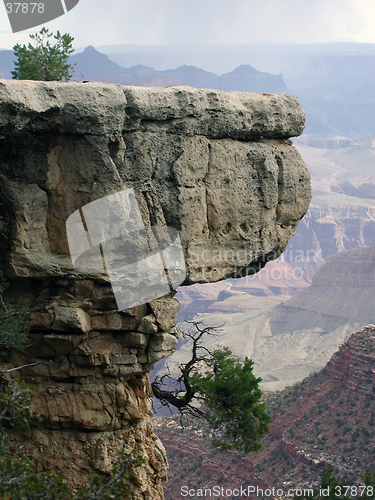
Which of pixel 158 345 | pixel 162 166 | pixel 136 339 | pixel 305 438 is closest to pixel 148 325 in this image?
pixel 136 339

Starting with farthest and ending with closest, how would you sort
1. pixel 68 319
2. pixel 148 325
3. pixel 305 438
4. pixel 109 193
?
pixel 305 438
pixel 148 325
pixel 68 319
pixel 109 193

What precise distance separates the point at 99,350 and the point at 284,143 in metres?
6.20

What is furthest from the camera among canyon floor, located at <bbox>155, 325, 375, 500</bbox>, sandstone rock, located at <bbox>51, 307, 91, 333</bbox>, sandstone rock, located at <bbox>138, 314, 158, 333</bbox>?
canyon floor, located at <bbox>155, 325, 375, 500</bbox>

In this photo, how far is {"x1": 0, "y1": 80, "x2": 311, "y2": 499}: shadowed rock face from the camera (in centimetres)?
994

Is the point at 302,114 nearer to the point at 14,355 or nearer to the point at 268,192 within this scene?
the point at 268,192

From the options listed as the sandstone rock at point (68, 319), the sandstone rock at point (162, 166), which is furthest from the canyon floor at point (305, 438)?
the sandstone rock at point (68, 319)

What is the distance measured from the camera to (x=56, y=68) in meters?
14.5

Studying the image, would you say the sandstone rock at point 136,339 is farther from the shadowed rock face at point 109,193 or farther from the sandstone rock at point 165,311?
the sandstone rock at point 165,311

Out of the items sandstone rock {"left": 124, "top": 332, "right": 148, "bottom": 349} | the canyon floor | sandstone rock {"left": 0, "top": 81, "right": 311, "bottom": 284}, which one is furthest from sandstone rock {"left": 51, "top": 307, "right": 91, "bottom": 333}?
the canyon floor

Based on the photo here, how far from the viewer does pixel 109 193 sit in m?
10.3

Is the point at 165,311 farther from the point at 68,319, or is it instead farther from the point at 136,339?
the point at 68,319

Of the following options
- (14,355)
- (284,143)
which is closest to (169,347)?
(14,355)

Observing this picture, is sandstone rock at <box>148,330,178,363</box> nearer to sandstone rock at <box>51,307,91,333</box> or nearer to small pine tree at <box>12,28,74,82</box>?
sandstone rock at <box>51,307,91,333</box>

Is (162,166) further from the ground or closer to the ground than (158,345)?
further from the ground
